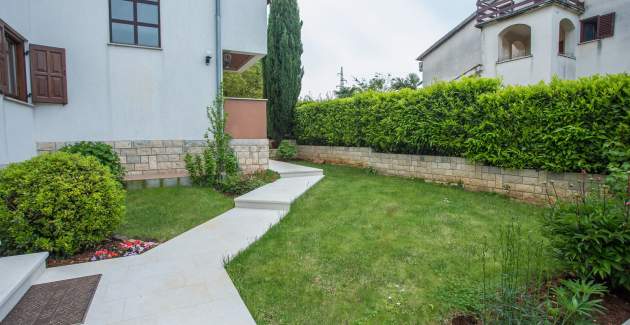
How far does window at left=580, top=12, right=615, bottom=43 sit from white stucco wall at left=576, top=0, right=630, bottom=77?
0.15 metres

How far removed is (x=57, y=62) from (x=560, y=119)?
384 inches

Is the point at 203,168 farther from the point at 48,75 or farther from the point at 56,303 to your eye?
the point at 56,303

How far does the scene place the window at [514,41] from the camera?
15.8 metres

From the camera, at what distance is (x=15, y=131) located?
5938 millimetres

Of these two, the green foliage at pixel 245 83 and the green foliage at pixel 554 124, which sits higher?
the green foliage at pixel 245 83

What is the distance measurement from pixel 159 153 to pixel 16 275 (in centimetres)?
526

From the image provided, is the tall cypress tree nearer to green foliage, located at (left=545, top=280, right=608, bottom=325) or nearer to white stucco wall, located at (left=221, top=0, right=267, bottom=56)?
white stucco wall, located at (left=221, top=0, right=267, bottom=56)

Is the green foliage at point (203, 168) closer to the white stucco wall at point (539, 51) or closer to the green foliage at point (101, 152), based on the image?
the green foliage at point (101, 152)

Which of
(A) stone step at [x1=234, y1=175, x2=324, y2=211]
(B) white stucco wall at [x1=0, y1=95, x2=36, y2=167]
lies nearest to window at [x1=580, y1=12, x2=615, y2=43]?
(A) stone step at [x1=234, y1=175, x2=324, y2=211]

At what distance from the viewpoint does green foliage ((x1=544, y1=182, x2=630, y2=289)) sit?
9.20 feet

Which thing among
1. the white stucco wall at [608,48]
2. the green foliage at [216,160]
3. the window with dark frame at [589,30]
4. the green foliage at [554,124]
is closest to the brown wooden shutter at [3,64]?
the green foliage at [216,160]

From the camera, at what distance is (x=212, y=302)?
3059 mm

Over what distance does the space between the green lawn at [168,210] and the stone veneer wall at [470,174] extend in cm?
472

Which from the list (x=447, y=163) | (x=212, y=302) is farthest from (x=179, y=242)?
(x=447, y=163)
